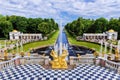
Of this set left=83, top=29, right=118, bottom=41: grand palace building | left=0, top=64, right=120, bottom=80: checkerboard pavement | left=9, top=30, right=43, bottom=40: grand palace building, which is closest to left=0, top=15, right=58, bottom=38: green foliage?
left=9, top=30, right=43, bottom=40: grand palace building

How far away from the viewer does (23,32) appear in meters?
51.8

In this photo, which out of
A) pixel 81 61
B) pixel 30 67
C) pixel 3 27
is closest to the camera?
pixel 30 67

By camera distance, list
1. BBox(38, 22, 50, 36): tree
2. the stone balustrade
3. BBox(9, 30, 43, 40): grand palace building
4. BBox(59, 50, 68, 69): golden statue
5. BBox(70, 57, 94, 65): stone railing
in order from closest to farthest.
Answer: the stone balustrade, BBox(59, 50, 68, 69): golden statue, BBox(70, 57, 94, 65): stone railing, BBox(9, 30, 43, 40): grand palace building, BBox(38, 22, 50, 36): tree

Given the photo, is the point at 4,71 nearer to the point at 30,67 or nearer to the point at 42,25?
the point at 30,67

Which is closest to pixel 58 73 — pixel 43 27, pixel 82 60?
pixel 82 60

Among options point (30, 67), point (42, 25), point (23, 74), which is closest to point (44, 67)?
point (30, 67)

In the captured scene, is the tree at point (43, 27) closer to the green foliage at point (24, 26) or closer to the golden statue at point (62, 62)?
the green foliage at point (24, 26)

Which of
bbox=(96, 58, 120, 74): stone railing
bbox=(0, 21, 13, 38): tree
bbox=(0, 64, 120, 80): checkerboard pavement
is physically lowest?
bbox=(0, 64, 120, 80): checkerboard pavement

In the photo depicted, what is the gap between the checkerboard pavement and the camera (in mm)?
10788

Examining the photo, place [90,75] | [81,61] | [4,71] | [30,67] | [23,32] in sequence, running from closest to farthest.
Result: [90,75] → [4,71] → [30,67] → [81,61] → [23,32]

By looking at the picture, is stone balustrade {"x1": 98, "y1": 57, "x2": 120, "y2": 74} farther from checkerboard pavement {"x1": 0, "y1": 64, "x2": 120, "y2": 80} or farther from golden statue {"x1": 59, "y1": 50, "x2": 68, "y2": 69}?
golden statue {"x1": 59, "y1": 50, "x2": 68, "y2": 69}

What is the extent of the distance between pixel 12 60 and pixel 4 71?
1.48m

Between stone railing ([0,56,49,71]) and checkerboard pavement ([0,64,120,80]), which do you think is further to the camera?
stone railing ([0,56,49,71])

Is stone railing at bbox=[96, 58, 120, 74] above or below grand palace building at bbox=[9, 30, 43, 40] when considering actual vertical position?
below
